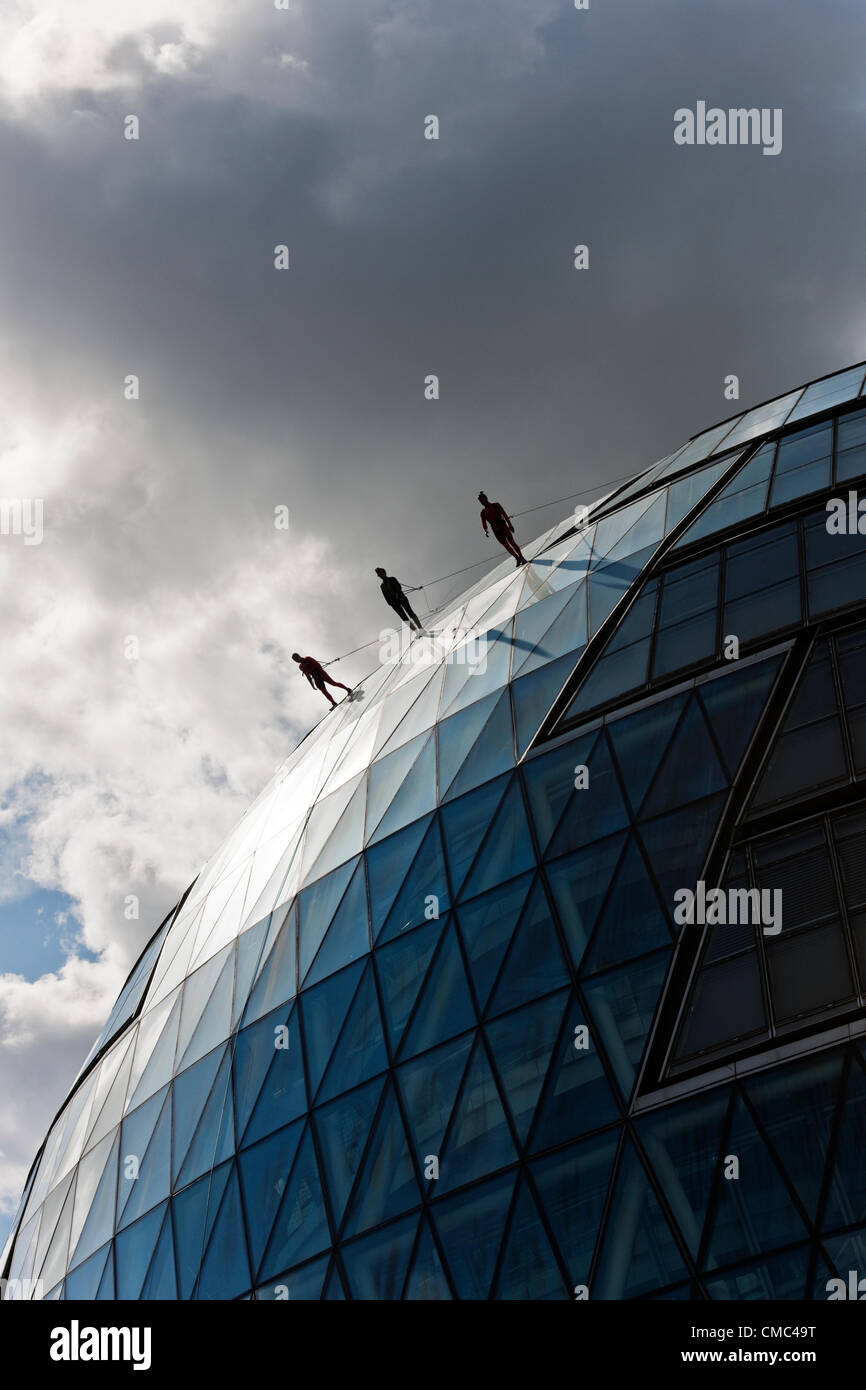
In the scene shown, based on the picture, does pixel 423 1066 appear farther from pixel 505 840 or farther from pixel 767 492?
pixel 767 492

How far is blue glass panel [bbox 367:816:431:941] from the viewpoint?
64.6ft

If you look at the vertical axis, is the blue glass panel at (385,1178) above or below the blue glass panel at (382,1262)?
above

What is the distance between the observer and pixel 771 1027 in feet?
43.7

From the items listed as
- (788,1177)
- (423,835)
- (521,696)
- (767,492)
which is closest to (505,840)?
(423,835)

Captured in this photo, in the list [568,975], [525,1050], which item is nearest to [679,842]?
[568,975]

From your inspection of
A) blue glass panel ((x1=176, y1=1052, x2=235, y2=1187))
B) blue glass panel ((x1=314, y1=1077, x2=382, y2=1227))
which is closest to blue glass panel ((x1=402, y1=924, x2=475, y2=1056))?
blue glass panel ((x1=314, y1=1077, x2=382, y2=1227))

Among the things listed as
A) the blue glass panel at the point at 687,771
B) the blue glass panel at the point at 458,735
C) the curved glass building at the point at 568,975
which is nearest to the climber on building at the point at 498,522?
the curved glass building at the point at 568,975

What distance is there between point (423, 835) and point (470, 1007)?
4271 mm

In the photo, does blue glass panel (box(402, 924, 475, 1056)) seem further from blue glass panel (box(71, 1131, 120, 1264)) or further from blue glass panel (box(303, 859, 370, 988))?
blue glass panel (box(71, 1131, 120, 1264))

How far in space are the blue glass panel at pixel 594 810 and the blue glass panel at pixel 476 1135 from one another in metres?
3.60

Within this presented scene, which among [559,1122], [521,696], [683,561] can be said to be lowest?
[559,1122]

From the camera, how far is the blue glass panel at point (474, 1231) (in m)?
14.2

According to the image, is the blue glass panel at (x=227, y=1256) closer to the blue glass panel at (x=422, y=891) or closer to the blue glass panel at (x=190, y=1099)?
the blue glass panel at (x=190, y=1099)

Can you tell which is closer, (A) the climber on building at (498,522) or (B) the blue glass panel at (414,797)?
(B) the blue glass panel at (414,797)
